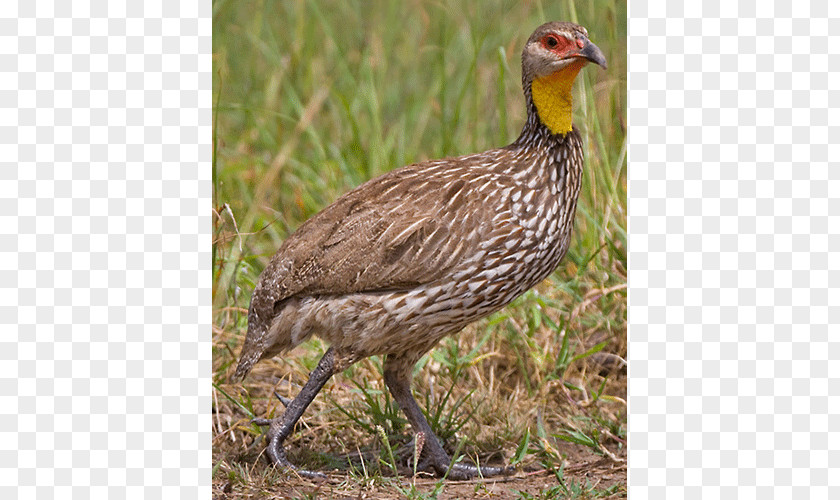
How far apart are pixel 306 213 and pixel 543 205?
229cm

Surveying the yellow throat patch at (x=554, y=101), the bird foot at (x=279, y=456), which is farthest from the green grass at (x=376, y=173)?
the yellow throat patch at (x=554, y=101)

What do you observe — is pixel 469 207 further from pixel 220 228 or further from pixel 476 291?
pixel 220 228

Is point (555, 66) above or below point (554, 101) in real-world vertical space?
above

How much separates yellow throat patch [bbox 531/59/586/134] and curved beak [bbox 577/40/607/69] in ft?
0.65

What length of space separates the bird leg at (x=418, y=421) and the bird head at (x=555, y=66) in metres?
1.21

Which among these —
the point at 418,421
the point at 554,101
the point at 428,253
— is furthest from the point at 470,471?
the point at 554,101

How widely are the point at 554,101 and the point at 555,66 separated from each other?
6.7 inches

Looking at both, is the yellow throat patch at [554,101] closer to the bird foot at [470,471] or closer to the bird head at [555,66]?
the bird head at [555,66]

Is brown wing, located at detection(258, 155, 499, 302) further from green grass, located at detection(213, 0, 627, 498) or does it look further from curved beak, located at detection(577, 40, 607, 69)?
curved beak, located at detection(577, 40, 607, 69)

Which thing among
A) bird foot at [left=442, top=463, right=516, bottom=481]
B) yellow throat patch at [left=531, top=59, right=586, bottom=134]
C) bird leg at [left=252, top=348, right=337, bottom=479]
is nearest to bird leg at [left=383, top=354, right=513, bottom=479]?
bird foot at [left=442, top=463, right=516, bottom=481]

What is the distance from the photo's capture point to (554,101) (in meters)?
4.66

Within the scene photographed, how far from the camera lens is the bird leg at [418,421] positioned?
15.6 ft

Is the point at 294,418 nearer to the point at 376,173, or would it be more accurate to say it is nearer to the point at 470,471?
the point at 470,471

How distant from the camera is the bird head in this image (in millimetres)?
4469
